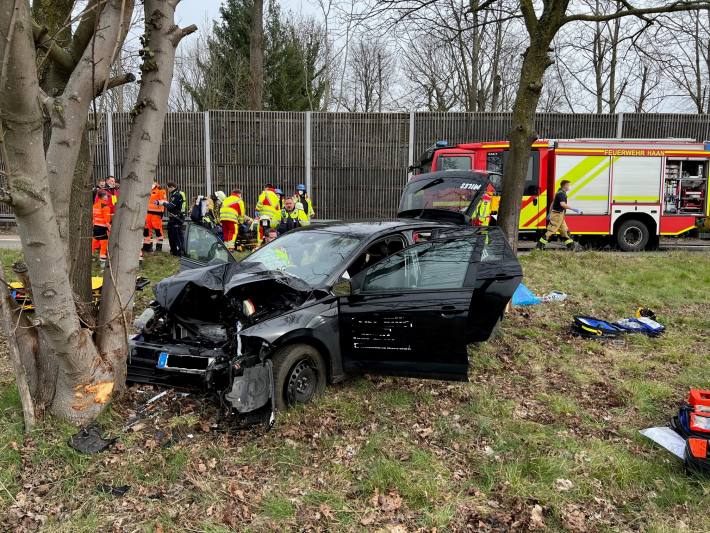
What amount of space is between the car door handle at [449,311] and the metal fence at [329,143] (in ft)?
45.1

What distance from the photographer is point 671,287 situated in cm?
902

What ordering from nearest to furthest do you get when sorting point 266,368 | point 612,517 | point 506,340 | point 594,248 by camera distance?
point 612,517 < point 266,368 < point 506,340 < point 594,248

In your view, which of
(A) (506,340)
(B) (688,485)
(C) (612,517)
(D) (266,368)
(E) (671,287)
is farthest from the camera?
(E) (671,287)

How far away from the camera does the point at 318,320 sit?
4.33 meters

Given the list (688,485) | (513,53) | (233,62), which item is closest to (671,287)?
(688,485)

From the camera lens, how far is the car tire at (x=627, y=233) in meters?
13.3

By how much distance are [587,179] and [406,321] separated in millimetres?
10348

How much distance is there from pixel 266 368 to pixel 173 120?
51.3ft

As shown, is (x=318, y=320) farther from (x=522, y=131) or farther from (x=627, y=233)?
(x=627, y=233)

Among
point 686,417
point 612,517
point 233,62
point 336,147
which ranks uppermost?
point 233,62

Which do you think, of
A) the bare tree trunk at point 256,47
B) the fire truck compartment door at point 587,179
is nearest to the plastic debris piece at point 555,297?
the fire truck compartment door at point 587,179

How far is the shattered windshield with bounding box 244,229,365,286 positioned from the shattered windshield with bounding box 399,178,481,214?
2.52m

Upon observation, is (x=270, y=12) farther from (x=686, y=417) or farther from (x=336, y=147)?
(x=686, y=417)

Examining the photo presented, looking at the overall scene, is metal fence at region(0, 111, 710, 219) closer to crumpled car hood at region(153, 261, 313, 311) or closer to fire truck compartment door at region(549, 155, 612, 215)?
fire truck compartment door at region(549, 155, 612, 215)
